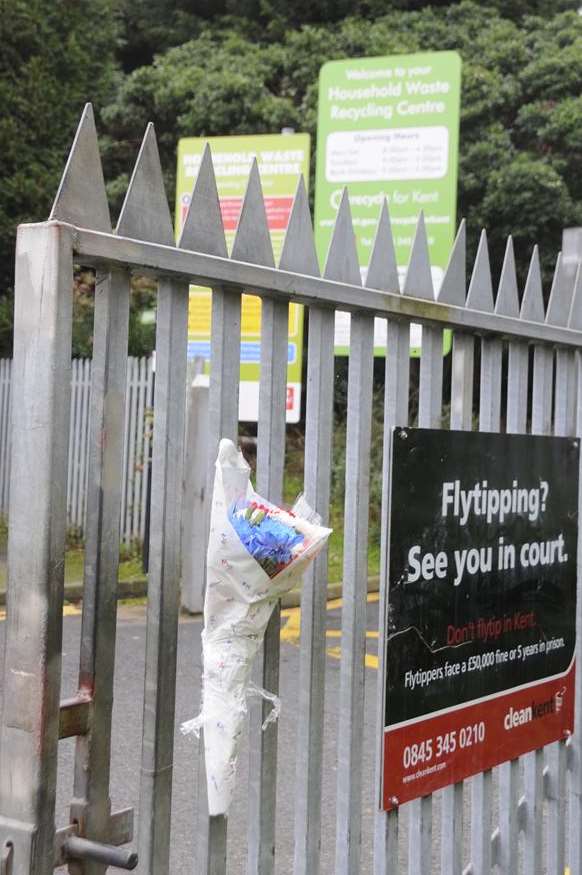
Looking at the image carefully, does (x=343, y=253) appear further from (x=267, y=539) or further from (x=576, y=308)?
(x=576, y=308)

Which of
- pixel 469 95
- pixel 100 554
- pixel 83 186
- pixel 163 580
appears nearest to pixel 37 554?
pixel 100 554

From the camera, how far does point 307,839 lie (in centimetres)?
211

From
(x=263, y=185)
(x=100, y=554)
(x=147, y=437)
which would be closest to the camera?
(x=100, y=554)

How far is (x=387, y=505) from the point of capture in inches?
87.5

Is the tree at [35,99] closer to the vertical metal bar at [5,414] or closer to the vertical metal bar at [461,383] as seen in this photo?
the vertical metal bar at [5,414]

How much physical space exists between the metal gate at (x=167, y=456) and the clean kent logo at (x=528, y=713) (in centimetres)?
15

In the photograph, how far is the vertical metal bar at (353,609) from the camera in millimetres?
2215

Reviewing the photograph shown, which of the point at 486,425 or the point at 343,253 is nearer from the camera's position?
the point at 343,253

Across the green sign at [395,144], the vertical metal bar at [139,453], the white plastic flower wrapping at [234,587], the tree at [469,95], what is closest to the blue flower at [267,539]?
the white plastic flower wrapping at [234,587]

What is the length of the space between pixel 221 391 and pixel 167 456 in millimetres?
178

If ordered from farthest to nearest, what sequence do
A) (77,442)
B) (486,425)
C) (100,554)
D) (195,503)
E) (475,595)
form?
1. (77,442)
2. (195,503)
3. (486,425)
4. (475,595)
5. (100,554)

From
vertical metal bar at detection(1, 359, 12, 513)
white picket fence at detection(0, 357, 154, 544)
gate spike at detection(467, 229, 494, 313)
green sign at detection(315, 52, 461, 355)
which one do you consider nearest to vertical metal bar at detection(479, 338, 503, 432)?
gate spike at detection(467, 229, 494, 313)

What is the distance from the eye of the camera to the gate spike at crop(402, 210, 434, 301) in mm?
2375

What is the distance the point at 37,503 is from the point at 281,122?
1568 centimetres
